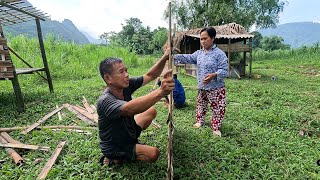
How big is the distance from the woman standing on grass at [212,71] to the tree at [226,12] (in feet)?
59.9

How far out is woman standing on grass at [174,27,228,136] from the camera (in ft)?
12.6

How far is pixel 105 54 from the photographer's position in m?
15.1

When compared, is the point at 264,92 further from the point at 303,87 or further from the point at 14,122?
the point at 14,122

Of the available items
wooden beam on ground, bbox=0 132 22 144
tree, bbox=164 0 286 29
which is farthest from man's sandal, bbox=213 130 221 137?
tree, bbox=164 0 286 29

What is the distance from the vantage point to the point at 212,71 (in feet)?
13.0

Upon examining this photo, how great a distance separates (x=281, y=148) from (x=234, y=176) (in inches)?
47.2

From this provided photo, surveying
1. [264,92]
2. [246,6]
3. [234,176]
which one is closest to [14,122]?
[234,176]

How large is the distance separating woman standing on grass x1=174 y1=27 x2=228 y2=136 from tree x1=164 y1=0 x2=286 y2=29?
18.3m

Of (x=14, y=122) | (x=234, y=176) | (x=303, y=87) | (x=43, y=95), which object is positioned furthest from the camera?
(x=303, y=87)

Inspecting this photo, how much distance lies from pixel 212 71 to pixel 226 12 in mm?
18620

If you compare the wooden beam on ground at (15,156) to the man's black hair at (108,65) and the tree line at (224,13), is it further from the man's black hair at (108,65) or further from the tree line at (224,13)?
the tree line at (224,13)

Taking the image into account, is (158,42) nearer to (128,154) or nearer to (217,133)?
(217,133)

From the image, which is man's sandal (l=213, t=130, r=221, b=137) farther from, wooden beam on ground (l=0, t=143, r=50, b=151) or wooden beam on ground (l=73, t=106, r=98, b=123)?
wooden beam on ground (l=0, t=143, r=50, b=151)

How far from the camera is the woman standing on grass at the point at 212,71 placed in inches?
151
